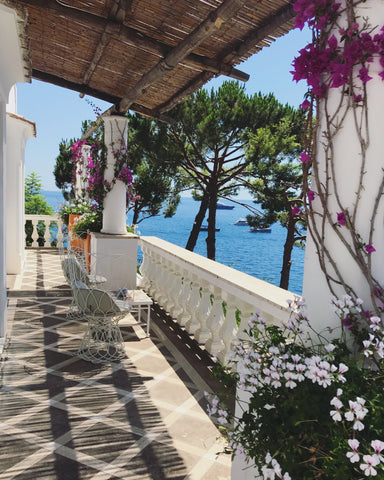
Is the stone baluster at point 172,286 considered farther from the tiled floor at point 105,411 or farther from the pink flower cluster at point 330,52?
the pink flower cluster at point 330,52

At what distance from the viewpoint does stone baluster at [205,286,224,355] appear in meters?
3.67

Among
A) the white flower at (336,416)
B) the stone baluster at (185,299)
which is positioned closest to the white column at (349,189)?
the white flower at (336,416)

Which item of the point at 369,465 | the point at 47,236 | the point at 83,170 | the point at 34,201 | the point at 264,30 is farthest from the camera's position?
the point at 34,201

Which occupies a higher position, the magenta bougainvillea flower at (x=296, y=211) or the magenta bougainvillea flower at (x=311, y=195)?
the magenta bougainvillea flower at (x=311, y=195)

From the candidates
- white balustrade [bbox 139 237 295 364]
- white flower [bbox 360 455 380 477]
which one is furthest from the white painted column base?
white flower [bbox 360 455 380 477]

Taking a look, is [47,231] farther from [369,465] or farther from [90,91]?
[369,465]

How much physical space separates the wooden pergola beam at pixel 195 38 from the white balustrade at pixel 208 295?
175 cm

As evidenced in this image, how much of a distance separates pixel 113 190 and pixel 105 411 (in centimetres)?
404

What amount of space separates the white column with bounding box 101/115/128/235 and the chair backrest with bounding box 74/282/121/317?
8.73ft

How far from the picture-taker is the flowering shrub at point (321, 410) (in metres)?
1.13

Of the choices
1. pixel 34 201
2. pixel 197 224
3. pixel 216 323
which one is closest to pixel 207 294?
pixel 216 323

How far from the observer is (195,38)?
325 cm

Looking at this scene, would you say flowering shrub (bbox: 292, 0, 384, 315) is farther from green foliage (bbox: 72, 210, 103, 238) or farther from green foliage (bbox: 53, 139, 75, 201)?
green foliage (bbox: 53, 139, 75, 201)

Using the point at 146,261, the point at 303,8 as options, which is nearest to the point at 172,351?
the point at 146,261
